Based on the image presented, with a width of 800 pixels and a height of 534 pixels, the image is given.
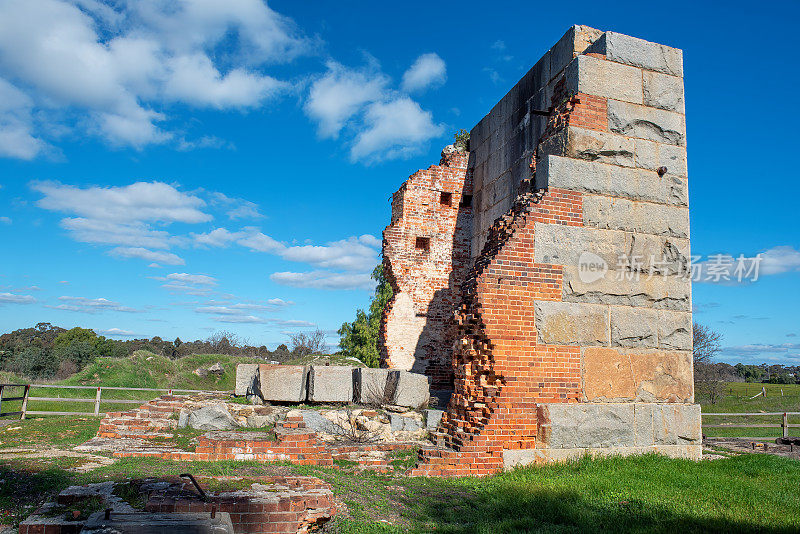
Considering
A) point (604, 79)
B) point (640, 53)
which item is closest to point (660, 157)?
point (604, 79)

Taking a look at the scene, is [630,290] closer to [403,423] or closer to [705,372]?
[403,423]

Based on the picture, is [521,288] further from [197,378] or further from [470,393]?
[197,378]

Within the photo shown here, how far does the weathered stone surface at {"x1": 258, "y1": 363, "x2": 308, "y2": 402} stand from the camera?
972 centimetres

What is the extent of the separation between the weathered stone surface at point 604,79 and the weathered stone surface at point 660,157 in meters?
0.75

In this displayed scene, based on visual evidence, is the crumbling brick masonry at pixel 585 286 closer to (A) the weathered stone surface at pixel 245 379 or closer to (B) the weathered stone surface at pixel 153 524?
(B) the weathered stone surface at pixel 153 524

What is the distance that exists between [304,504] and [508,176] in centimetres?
766

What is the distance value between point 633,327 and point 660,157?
2.86 metres

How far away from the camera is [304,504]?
4.50 meters

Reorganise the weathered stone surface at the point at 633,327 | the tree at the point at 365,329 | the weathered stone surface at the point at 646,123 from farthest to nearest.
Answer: the tree at the point at 365,329 < the weathered stone surface at the point at 646,123 < the weathered stone surface at the point at 633,327

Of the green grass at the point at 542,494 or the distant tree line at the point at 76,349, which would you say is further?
the distant tree line at the point at 76,349

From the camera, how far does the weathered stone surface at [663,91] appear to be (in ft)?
29.1

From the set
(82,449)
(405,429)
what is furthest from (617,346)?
(82,449)

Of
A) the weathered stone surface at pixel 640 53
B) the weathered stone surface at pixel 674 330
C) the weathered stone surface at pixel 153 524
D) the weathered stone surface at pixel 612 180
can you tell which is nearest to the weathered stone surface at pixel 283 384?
the weathered stone surface at pixel 612 180

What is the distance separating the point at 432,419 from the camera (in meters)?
9.27
